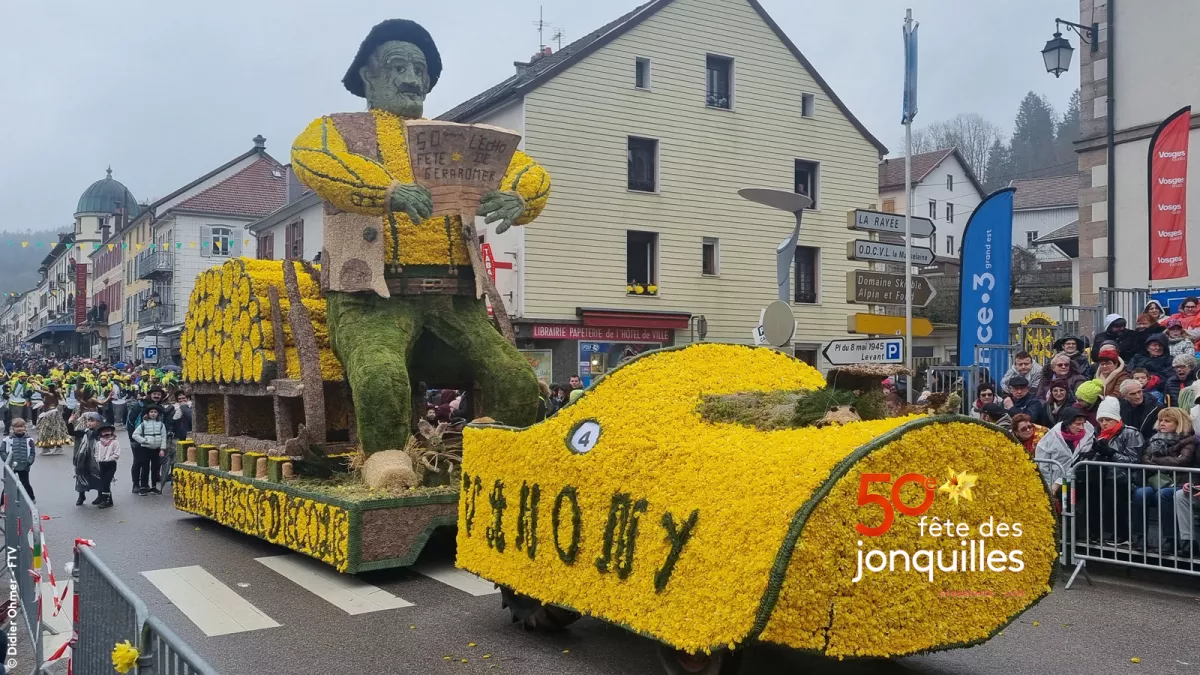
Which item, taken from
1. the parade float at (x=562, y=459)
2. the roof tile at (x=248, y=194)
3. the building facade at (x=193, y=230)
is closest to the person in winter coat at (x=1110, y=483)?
the parade float at (x=562, y=459)

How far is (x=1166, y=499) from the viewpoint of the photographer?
26.9 ft

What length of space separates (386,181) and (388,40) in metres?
1.69

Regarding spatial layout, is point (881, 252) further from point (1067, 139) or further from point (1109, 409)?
point (1067, 139)

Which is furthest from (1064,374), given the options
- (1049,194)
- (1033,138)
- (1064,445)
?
(1033,138)

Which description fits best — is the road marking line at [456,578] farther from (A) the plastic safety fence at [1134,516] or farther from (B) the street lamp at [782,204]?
(B) the street lamp at [782,204]

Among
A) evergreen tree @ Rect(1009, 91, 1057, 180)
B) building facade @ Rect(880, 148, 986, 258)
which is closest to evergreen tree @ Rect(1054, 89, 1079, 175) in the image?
evergreen tree @ Rect(1009, 91, 1057, 180)

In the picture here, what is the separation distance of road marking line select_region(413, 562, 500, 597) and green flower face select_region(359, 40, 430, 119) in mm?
4070

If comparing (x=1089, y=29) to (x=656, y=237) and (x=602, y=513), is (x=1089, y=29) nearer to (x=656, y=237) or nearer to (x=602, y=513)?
(x=656, y=237)

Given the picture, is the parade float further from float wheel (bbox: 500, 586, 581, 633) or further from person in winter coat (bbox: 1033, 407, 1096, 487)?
person in winter coat (bbox: 1033, 407, 1096, 487)

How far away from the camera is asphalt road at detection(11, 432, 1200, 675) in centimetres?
588

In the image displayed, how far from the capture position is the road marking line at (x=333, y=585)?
755 centimetres

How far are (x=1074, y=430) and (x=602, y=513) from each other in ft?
18.6

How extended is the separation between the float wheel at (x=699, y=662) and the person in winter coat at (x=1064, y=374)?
290 inches

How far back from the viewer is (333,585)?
326 inches
